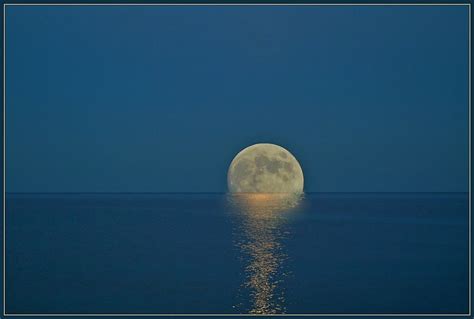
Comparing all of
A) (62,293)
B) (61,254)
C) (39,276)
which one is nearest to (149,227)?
(61,254)

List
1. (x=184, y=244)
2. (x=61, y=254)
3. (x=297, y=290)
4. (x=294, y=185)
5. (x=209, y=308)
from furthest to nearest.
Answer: (x=294, y=185)
(x=184, y=244)
(x=61, y=254)
(x=297, y=290)
(x=209, y=308)

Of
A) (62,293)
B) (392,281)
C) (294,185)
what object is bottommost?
(62,293)

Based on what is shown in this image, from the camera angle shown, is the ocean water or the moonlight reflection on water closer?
the moonlight reflection on water

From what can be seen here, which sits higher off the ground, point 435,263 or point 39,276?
point 435,263

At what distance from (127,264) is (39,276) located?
6.43 metres

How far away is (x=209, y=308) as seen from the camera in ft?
81.9

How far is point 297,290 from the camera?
91.3ft

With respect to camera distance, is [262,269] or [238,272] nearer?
[238,272]

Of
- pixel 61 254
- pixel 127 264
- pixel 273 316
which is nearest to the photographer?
pixel 273 316

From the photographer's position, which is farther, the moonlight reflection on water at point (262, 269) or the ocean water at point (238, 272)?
the ocean water at point (238, 272)

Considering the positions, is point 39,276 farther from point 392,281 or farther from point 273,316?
point 392,281

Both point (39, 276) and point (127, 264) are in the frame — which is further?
point (127, 264)

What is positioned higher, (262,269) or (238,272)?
(262,269)

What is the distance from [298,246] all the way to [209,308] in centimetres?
2090
